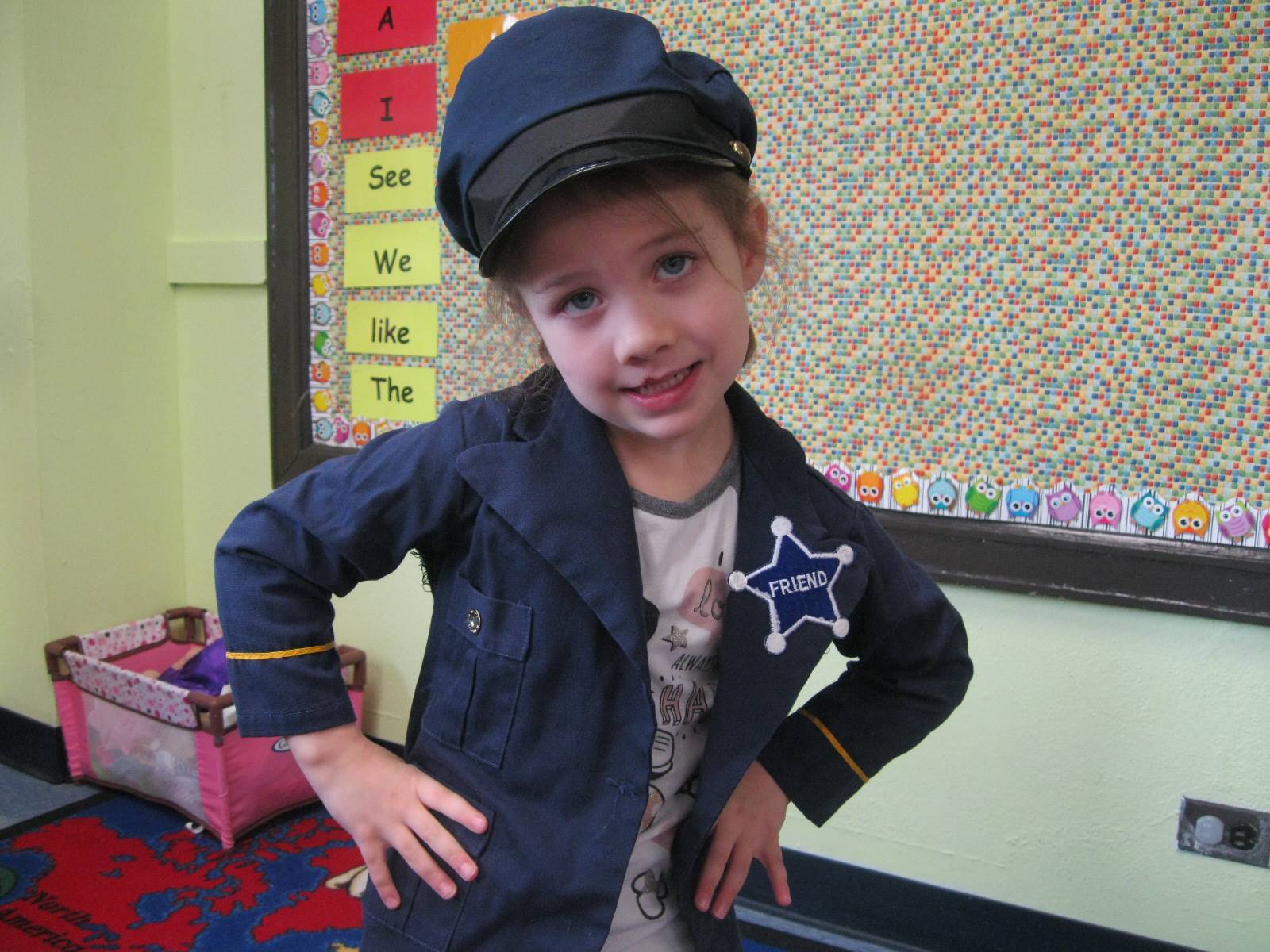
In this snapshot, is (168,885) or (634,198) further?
(168,885)

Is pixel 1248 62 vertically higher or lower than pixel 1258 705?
higher

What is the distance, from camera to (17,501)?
5.72 ft

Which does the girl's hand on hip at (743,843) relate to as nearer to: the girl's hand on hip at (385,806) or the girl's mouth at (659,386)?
the girl's hand on hip at (385,806)

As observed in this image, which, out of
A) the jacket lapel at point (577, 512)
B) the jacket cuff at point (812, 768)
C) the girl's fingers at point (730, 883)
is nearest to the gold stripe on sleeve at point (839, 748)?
the jacket cuff at point (812, 768)

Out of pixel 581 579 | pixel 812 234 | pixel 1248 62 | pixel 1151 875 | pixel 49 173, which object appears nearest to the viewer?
pixel 581 579

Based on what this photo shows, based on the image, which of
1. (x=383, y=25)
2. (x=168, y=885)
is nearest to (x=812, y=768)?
(x=168, y=885)

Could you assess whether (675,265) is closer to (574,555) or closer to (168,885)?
(574,555)

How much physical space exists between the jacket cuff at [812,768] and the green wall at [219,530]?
0.60 meters

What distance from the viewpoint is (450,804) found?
24.1 inches

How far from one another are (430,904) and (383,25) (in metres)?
1.53

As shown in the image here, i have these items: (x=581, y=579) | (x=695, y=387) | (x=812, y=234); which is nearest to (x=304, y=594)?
(x=581, y=579)

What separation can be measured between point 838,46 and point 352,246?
0.93 meters

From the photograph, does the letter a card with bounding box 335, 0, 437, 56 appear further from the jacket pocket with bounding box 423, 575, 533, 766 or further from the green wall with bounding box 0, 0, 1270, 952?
the jacket pocket with bounding box 423, 575, 533, 766

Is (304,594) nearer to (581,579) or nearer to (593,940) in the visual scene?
(581,579)
